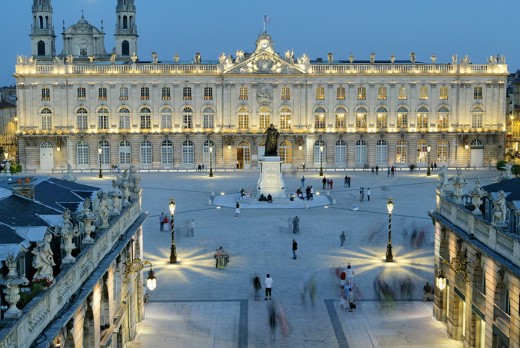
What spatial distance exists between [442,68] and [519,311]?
79585 millimetres

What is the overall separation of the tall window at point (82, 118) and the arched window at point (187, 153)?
41.1 ft

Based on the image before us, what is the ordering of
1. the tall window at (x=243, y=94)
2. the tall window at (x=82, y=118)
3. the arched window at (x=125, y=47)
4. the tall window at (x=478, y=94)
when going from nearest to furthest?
the tall window at (x=82, y=118) → the tall window at (x=243, y=94) → the tall window at (x=478, y=94) → the arched window at (x=125, y=47)

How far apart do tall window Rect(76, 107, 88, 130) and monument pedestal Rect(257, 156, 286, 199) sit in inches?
1579

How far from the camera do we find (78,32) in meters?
129

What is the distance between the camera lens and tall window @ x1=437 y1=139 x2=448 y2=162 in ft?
313

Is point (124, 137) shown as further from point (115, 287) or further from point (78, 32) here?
point (115, 287)

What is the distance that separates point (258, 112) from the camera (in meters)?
95.1

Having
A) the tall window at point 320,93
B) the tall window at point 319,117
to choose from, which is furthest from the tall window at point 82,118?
the tall window at point 320,93

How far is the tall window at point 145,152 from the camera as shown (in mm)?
94062

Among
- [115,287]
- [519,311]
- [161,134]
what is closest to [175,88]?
[161,134]

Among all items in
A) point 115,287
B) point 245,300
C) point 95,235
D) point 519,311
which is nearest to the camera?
point 519,311

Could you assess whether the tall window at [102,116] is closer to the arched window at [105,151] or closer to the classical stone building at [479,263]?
Result: the arched window at [105,151]

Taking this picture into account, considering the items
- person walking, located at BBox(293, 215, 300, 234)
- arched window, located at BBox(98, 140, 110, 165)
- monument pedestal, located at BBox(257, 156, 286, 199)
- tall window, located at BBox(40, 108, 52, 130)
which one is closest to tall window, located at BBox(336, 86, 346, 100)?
arched window, located at BBox(98, 140, 110, 165)

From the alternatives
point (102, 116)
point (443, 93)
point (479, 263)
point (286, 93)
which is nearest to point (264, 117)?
point (286, 93)
